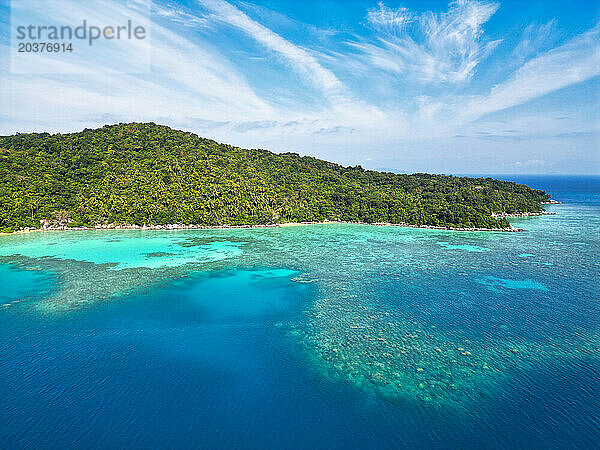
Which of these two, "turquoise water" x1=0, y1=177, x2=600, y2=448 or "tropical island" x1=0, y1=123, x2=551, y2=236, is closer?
"turquoise water" x1=0, y1=177, x2=600, y2=448

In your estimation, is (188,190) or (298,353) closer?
(298,353)

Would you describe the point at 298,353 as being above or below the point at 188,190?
below

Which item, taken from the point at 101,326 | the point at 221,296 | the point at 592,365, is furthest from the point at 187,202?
the point at 592,365

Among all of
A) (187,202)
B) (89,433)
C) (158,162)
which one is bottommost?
A: (89,433)

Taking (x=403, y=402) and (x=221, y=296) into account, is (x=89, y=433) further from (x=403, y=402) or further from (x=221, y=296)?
(x=221, y=296)

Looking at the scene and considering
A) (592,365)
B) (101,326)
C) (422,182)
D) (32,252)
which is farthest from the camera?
(422,182)
